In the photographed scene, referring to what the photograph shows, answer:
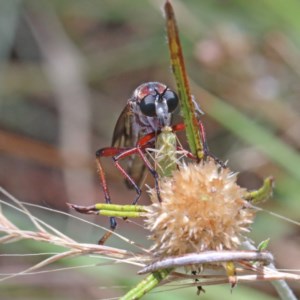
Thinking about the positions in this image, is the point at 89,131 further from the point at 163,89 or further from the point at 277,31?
the point at 163,89

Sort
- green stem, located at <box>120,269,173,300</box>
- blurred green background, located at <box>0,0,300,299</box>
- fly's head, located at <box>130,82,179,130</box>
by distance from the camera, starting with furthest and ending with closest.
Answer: blurred green background, located at <box>0,0,300,299</box>, fly's head, located at <box>130,82,179,130</box>, green stem, located at <box>120,269,173,300</box>

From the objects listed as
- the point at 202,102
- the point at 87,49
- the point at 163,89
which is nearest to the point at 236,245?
the point at 163,89

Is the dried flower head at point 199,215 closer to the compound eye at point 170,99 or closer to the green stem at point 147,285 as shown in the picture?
the green stem at point 147,285

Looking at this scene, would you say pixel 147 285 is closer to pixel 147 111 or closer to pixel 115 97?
pixel 147 111

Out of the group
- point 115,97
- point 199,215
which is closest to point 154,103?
point 199,215

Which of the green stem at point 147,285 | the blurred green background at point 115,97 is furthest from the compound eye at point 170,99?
the blurred green background at point 115,97

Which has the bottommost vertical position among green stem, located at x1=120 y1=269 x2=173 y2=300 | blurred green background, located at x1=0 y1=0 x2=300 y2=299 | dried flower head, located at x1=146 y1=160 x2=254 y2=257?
green stem, located at x1=120 y1=269 x2=173 y2=300

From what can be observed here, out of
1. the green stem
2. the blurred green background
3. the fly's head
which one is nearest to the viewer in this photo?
the green stem

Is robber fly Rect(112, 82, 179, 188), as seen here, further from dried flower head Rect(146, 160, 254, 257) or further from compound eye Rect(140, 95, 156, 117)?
dried flower head Rect(146, 160, 254, 257)

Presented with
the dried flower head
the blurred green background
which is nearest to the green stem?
the dried flower head
